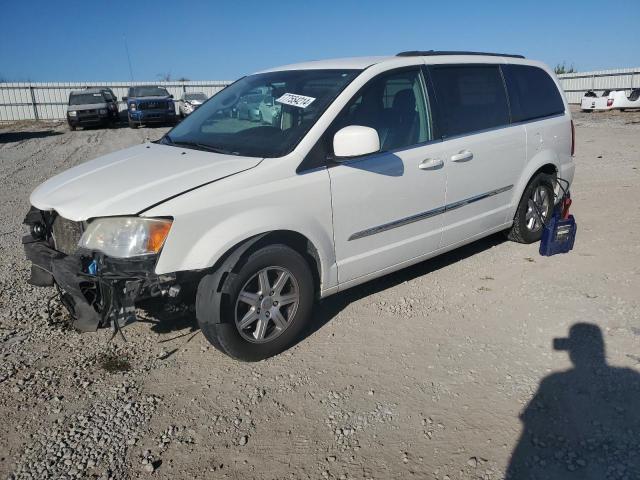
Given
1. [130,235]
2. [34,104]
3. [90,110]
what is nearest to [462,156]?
[130,235]

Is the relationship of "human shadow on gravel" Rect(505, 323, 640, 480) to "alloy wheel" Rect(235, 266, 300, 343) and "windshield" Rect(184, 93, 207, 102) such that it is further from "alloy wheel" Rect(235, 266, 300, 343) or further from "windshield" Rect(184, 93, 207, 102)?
"windshield" Rect(184, 93, 207, 102)

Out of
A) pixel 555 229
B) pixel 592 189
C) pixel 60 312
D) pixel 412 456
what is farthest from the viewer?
pixel 592 189

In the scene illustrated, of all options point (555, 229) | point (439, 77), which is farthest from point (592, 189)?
point (439, 77)

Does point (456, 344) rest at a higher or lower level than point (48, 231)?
lower

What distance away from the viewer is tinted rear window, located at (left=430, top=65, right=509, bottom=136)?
14.2 ft

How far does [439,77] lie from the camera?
435cm

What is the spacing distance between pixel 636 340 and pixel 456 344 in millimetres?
1205

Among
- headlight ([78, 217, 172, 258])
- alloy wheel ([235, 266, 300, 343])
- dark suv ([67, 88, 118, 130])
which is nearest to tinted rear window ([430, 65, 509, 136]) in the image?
alloy wheel ([235, 266, 300, 343])

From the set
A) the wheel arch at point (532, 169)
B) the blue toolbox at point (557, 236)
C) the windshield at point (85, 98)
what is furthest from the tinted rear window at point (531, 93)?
the windshield at point (85, 98)

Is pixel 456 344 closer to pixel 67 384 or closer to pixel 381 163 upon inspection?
pixel 381 163

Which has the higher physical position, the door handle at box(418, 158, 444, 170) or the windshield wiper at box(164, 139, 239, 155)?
the windshield wiper at box(164, 139, 239, 155)

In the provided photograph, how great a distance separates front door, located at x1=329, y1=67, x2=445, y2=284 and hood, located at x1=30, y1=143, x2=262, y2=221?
28.1 inches

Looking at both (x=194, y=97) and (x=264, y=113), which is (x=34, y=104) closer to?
(x=194, y=97)

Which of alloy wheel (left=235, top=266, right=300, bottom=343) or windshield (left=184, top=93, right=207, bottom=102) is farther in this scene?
windshield (left=184, top=93, right=207, bottom=102)
